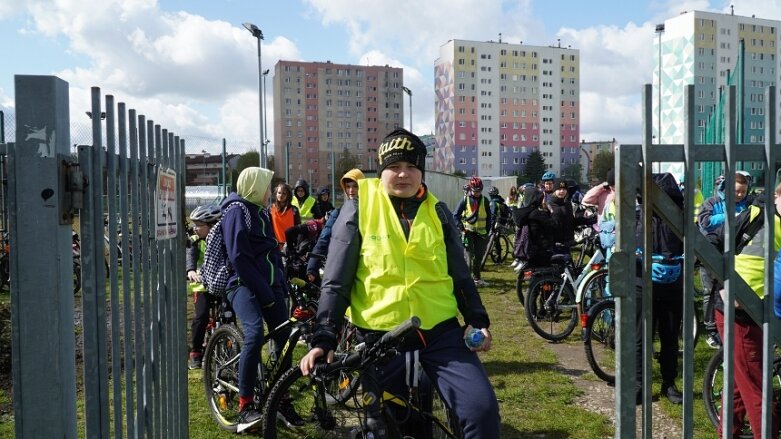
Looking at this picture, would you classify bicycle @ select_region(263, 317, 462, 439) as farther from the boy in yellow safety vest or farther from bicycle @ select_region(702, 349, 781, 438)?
bicycle @ select_region(702, 349, 781, 438)

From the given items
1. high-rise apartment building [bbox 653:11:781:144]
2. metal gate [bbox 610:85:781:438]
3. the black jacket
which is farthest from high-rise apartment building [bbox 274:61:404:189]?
metal gate [bbox 610:85:781:438]

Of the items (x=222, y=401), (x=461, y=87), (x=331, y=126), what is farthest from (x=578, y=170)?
(x=222, y=401)

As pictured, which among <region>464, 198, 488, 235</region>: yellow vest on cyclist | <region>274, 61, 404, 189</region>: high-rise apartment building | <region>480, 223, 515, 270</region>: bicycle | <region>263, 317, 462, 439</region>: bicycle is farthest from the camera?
<region>274, 61, 404, 189</region>: high-rise apartment building

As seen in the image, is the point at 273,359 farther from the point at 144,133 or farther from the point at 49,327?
the point at 49,327

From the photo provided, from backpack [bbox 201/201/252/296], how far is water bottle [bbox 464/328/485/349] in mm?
2307

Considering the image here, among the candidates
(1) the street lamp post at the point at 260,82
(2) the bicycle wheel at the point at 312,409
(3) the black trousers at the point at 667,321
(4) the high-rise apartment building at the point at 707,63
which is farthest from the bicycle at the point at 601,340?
(1) the street lamp post at the point at 260,82

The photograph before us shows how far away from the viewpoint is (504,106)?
3942 inches

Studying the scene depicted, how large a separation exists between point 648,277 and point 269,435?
2353 millimetres

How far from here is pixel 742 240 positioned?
338 cm

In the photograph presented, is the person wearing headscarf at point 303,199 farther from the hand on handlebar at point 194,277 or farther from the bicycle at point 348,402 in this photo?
the bicycle at point 348,402

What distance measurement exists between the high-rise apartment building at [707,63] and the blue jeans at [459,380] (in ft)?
42.3

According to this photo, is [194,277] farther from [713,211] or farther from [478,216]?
[478,216]

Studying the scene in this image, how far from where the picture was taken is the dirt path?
15.9ft

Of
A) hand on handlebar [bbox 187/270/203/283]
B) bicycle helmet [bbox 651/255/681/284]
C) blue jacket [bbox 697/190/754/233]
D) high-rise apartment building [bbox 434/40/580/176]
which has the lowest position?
hand on handlebar [bbox 187/270/203/283]
